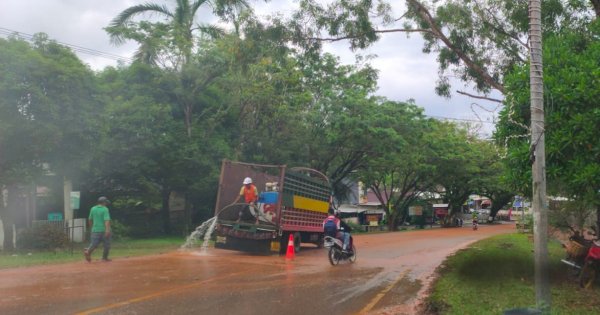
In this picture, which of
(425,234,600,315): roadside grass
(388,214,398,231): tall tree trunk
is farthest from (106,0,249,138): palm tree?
(388,214,398,231): tall tree trunk

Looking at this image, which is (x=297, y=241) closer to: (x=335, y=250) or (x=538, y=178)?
(x=335, y=250)

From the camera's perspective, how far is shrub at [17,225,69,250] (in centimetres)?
1795

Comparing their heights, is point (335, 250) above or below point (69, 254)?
above

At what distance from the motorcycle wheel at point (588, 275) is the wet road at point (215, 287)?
2873 millimetres

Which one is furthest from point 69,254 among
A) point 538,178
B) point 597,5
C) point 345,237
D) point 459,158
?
point 459,158

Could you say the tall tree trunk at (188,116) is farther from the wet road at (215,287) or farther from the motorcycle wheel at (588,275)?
the motorcycle wheel at (588,275)

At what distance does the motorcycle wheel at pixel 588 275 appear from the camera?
1018 cm

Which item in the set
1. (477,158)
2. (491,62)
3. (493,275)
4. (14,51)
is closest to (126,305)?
(493,275)

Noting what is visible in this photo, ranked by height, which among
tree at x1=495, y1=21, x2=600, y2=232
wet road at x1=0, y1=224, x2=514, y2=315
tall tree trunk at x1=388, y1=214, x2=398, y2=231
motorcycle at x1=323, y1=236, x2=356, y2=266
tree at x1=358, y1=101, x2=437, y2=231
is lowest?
tall tree trunk at x1=388, y1=214, x2=398, y2=231

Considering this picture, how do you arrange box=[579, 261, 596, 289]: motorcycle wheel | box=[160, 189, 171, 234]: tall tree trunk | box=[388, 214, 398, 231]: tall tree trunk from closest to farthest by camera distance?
1. box=[579, 261, 596, 289]: motorcycle wheel
2. box=[160, 189, 171, 234]: tall tree trunk
3. box=[388, 214, 398, 231]: tall tree trunk

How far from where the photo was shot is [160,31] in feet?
77.2

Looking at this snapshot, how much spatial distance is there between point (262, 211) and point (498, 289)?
328 inches

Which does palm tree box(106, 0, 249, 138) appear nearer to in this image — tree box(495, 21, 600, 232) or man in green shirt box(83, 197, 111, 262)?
man in green shirt box(83, 197, 111, 262)

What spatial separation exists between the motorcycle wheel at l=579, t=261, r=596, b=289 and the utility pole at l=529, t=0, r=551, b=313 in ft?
13.2
